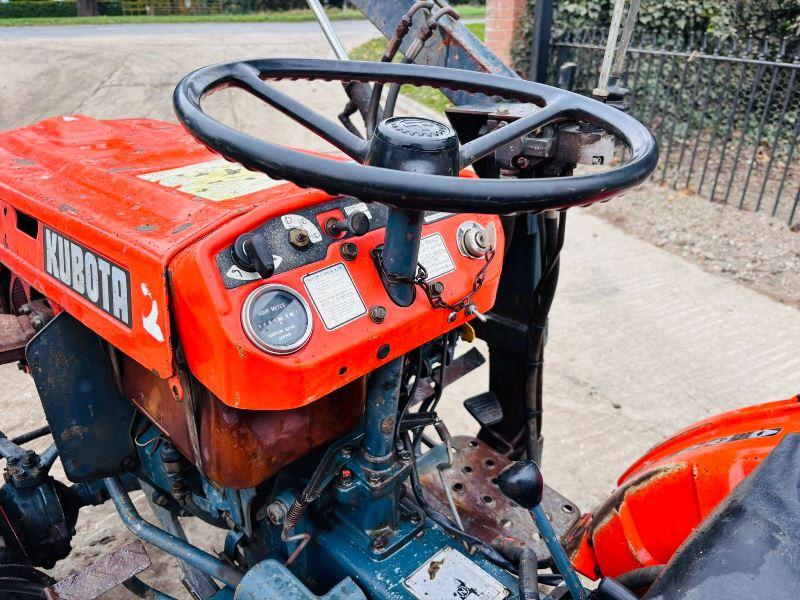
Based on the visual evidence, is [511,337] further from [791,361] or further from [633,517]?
[791,361]

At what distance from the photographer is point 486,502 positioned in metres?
1.92

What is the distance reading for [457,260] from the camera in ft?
4.71

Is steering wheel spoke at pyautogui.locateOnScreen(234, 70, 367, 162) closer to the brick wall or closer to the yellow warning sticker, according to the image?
the yellow warning sticker

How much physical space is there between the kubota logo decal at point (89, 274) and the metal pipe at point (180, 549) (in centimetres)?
60

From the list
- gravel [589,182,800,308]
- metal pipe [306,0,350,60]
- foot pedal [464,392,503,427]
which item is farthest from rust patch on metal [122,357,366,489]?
gravel [589,182,800,308]

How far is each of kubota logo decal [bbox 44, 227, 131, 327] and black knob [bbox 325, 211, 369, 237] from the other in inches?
15.0

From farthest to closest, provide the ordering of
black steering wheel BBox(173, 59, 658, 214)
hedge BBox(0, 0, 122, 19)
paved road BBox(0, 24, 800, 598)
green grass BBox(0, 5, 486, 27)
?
hedge BBox(0, 0, 122, 19), green grass BBox(0, 5, 486, 27), paved road BBox(0, 24, 800, 598), black steering wheel BBox(173, 59, 658, 214)

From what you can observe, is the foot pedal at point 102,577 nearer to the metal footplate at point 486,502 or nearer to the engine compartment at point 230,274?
the engine compartment at point 230,274

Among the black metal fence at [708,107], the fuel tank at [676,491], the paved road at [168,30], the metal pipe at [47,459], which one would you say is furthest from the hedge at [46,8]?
the fuel tank at [676,491]

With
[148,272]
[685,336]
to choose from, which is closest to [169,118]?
[685,336]

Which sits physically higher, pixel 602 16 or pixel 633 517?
pixel 602 16

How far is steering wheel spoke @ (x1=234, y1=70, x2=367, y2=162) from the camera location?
42.3 inches

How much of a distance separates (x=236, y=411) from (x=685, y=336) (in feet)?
10.1

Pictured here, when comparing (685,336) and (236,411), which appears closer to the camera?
(236,411)
